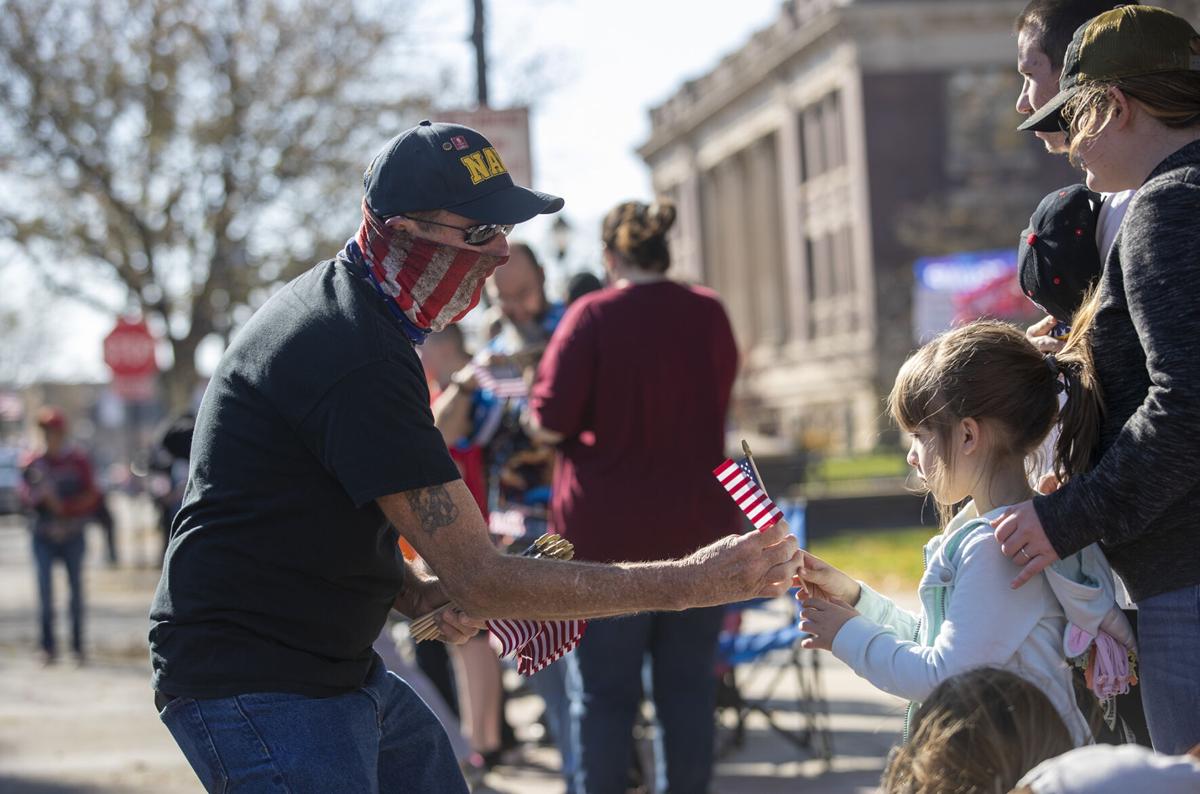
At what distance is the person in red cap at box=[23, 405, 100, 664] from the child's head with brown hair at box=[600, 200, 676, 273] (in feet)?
27.9

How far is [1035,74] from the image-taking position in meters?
3.56

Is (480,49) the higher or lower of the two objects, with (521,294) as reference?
higher

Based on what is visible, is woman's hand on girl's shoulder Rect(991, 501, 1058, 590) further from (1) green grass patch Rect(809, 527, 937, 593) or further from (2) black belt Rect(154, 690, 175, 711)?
(1) green grass patch Rect(809, 527, 937, 593)

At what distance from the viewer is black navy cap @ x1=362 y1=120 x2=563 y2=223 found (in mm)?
3074

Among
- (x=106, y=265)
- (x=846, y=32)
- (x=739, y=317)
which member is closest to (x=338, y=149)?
(x=106, y=265)

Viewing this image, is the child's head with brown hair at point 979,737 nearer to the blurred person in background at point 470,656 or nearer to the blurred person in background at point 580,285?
the blurred person in background at point 470,656

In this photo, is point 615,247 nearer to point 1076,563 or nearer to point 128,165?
point 1076,563

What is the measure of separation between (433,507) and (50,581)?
36.1ft

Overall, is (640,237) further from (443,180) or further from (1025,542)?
(1025,542)

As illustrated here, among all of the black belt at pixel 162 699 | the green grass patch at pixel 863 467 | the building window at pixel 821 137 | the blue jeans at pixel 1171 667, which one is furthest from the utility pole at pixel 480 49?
the building window at pixel 821 137

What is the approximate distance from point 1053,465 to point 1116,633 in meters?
0.37

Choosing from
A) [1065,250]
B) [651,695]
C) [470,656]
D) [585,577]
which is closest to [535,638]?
[585,577]

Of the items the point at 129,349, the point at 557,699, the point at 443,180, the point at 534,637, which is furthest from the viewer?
the point at 129,349

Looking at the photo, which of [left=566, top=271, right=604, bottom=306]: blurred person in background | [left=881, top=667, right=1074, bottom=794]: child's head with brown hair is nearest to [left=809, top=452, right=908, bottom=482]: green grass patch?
[left=566, top=271, right=604, bottom=306]: blurred person in background
